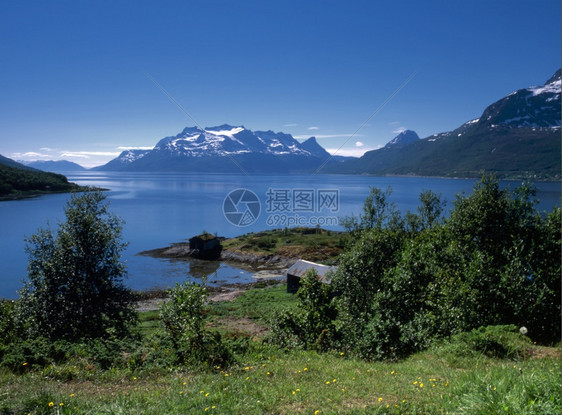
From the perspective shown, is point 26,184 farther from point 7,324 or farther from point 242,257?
point 7,324

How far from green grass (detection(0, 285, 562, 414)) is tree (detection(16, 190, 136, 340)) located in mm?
7445

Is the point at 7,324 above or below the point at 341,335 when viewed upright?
above

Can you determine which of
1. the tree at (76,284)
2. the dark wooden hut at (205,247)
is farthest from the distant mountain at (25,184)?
the tree at (76,284)

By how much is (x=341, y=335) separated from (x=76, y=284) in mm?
14965

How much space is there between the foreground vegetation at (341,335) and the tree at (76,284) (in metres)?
0.07

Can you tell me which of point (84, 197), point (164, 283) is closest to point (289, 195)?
point (164, 283)

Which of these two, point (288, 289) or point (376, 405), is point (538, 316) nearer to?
point (376, 405)

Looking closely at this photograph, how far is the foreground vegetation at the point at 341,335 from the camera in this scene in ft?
28.4

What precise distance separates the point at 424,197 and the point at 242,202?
9938cm

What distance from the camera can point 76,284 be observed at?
20.5 metres

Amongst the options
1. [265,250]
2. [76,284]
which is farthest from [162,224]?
[76,284]

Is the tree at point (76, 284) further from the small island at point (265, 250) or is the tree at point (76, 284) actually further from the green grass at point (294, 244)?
the green grass at point (294, 244)

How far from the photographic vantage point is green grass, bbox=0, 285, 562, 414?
7.47 meters

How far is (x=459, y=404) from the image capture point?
7324mm
